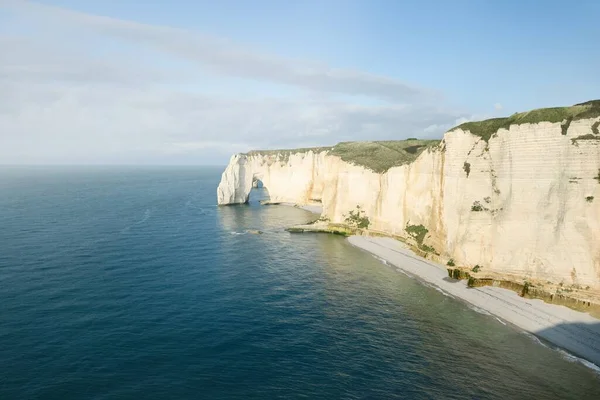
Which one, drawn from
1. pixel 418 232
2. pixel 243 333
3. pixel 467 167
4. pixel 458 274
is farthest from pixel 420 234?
pixel 243 333

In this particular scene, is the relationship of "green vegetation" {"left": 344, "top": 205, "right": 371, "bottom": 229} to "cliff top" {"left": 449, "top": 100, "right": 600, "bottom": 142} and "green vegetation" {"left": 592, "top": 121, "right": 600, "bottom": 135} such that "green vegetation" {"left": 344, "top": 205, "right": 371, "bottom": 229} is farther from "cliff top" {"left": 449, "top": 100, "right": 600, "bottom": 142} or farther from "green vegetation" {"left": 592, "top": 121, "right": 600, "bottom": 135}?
"green vegetation" {"left": 592, "top": 121, "right": 600, "bottom": 135}

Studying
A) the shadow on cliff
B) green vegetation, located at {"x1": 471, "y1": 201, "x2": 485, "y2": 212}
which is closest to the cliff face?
green vegetation, located at {"x1": 471, "y1": 201, "x2": 485, "y2": 212}

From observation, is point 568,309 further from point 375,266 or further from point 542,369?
point 375,266

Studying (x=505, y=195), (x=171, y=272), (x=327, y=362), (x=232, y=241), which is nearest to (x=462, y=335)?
(x=327, y=362)

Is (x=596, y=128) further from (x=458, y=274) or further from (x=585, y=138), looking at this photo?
(x=458, y=274)

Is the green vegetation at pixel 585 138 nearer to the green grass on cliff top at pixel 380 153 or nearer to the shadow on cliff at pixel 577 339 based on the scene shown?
the shadow on cliff at pixel 577 339

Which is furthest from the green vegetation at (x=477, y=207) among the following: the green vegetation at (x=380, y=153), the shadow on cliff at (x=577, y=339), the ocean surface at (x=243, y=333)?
the green vegetation at (x=380, y=153)
